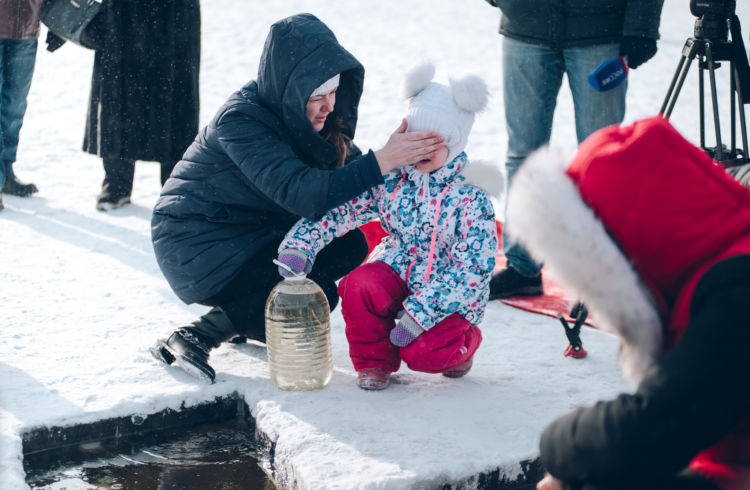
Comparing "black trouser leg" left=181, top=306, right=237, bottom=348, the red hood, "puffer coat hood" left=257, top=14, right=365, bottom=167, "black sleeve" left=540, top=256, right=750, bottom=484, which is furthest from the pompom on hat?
"black sleeve" left=540, top=256, right=750, bottom=484

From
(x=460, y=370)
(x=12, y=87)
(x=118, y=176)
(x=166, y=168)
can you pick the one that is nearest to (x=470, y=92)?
(x=460, y=370)

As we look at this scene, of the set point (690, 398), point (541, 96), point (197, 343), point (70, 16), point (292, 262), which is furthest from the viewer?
point (70, 16)

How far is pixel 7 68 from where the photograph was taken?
4.61m

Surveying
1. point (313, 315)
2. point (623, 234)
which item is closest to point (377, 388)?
point (313, 315)

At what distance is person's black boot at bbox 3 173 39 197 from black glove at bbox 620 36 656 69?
341 centimetres

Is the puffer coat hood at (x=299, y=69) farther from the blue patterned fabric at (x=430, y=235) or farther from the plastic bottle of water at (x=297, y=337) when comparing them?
the plastic bottle of water at (x=297, y=337)

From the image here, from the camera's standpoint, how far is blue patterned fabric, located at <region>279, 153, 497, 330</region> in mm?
2477

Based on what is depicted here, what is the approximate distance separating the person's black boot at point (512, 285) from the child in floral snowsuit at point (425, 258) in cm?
88

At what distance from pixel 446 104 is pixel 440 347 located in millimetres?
725

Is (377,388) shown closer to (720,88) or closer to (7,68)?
(7,68)

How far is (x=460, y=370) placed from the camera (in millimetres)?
2674

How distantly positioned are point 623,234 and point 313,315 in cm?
138

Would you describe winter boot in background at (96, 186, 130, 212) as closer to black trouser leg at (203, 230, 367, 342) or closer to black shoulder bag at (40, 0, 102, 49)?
black shoulder bag at (40, 0, 102, 49)

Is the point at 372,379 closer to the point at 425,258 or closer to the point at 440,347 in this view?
the point at 440,347
